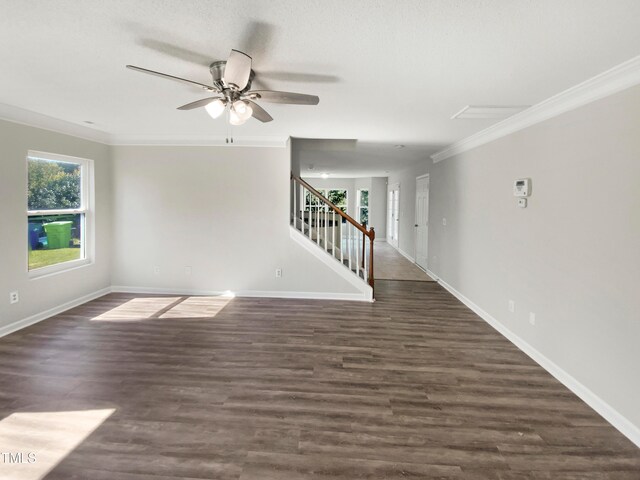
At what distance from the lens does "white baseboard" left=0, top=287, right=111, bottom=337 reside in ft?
12.4

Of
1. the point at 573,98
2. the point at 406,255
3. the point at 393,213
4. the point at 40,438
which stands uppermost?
the point at 573,98

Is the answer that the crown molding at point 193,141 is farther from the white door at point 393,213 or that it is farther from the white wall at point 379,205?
the white wall at point 379,205

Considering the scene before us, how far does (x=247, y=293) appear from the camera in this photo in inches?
213

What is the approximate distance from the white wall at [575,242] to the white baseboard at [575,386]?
4cm

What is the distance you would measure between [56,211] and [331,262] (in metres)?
3.75

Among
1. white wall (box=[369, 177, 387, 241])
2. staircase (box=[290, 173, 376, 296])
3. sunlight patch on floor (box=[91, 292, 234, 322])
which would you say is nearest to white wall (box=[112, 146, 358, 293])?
staircase (box=[290, 173, 376, 296])

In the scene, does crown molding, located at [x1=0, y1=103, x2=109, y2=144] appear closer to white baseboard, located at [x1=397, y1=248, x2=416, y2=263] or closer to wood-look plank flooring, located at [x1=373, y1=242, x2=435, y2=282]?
wood-look plank flooring, located at [x1=373, y1=242, x2=435, y2=282]

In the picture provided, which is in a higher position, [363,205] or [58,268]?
[363,205]

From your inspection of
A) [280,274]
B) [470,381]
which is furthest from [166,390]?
[280,274]

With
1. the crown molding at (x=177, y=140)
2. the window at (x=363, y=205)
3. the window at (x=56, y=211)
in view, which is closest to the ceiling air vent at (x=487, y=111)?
the crown molding at (x=177, y=140)

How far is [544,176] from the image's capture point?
3.22 metres

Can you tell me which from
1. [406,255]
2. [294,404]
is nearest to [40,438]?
[294,404]

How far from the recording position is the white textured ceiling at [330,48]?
174 cm

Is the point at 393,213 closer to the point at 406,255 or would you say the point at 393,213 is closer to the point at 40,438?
the point at 406,255
